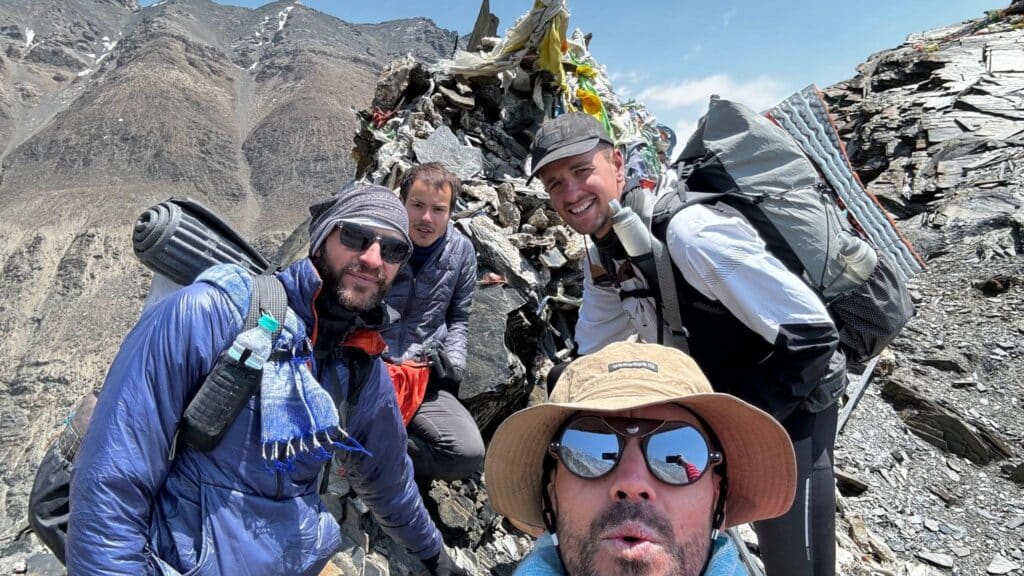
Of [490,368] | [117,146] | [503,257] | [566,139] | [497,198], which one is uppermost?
[566,139]

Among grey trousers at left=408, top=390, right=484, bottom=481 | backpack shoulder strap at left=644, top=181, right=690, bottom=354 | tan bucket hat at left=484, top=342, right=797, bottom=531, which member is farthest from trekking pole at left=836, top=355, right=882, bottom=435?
tan bucket hat at left=484, top=342, right=797, bottom=531

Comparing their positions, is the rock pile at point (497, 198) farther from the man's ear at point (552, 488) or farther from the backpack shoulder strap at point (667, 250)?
the backpack shoulder strap at point (667, 250)

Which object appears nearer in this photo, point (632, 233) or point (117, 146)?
point (632, 233)

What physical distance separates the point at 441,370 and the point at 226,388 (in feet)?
6.89

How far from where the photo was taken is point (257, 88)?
104 metres

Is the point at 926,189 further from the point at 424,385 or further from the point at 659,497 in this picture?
the point at 659,497

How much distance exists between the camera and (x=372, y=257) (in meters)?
2.73

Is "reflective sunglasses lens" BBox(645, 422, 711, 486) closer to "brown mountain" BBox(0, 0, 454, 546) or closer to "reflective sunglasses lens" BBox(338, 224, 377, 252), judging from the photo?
"reflective sunglasses lens" BBox(338, 224, 377, 252)

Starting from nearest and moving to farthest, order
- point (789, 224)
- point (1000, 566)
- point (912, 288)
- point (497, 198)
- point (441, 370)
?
point (789, 224), point (441, 370), point (1000, 566), point (497, 198), point (912, 288)

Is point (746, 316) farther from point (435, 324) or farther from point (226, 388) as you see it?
point (435, 324)

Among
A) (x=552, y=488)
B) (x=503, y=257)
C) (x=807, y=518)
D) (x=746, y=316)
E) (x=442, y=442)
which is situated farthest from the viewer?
(x=503, y=257)

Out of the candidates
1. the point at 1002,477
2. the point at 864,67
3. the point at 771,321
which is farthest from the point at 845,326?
the point at 864,67

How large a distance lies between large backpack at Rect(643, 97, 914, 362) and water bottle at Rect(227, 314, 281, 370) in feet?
5.38

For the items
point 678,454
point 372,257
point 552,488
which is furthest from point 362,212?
point 678,454
